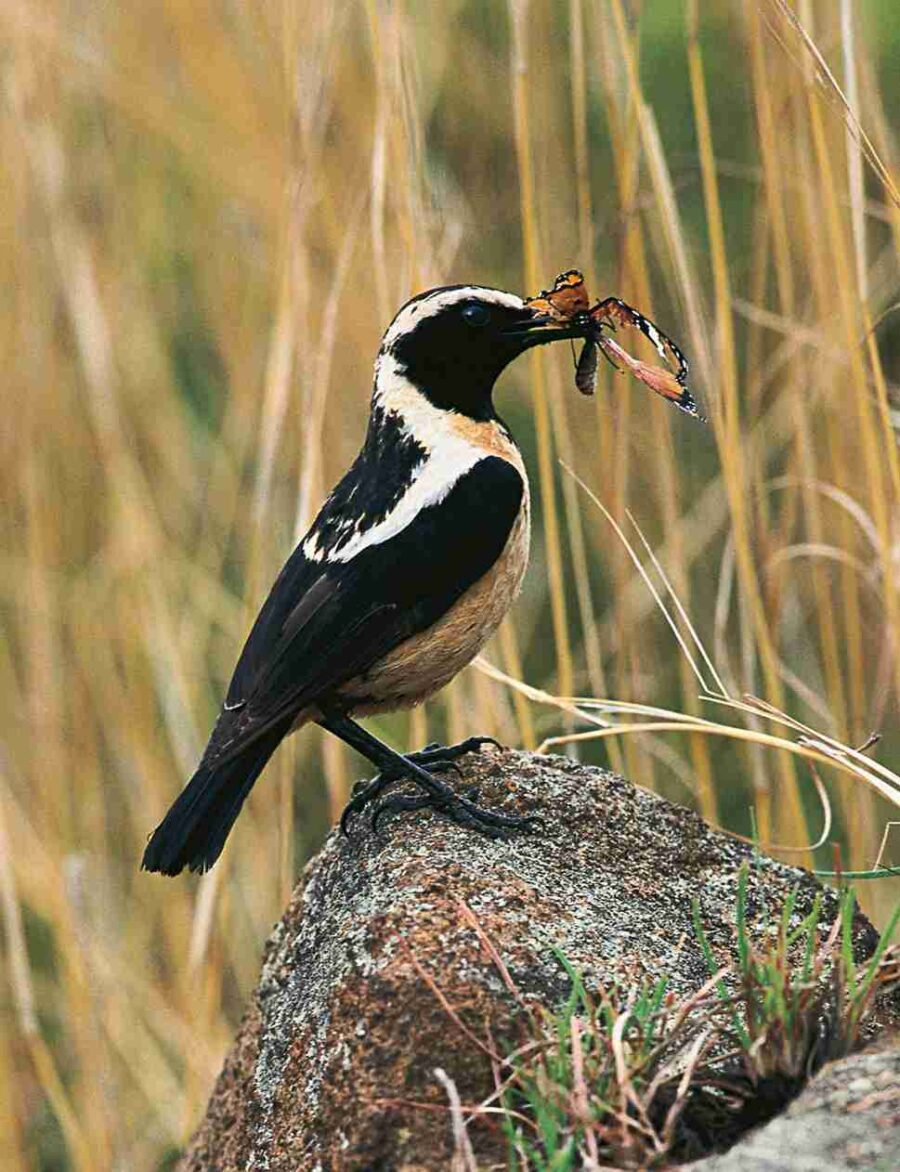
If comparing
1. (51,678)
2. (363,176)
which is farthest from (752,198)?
(51,678)

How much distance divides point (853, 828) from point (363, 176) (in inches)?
88.8

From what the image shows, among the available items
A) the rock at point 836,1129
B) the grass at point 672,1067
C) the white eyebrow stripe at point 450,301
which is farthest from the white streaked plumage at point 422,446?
the rock at point 836,1129

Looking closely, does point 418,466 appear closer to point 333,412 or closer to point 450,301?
point 450,301

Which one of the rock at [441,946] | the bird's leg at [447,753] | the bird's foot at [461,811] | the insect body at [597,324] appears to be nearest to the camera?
the rock at [441,946]

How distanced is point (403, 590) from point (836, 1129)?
131cm

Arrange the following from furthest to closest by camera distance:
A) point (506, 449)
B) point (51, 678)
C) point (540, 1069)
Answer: point (51, 678) < point (506, 449) < point (540, 1069)

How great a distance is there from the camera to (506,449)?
130 inches

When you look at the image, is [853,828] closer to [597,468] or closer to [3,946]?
[597,468]

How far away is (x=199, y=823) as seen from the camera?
292 centimetres

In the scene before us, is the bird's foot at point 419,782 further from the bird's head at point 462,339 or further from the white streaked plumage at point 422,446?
the bird's head at point 462,339

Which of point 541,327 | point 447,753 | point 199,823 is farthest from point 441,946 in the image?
point 541,327

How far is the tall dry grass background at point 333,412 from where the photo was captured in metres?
3.41

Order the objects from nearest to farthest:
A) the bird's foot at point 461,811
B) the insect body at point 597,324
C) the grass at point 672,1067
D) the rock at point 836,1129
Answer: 1. the rock at point 836,1129
2. the grass at point 672,1067
3. the bird's foot at point 461,811
4. the insect body at point 597,324

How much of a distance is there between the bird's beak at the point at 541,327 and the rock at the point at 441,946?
765 mm
